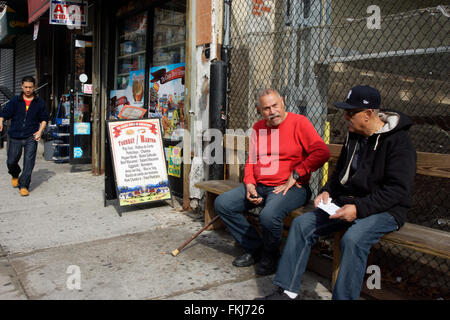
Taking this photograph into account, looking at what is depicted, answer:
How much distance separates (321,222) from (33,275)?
2302 mm

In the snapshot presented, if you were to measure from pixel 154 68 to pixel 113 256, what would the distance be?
3804 mm

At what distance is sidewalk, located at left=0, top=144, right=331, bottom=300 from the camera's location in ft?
9.81

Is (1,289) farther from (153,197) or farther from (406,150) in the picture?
(406,150)

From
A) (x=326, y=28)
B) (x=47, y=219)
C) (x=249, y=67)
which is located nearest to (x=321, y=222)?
(x=326, y=28)

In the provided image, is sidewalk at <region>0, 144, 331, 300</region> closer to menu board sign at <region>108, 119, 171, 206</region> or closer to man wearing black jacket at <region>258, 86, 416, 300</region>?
menu board sign at <region>108, 119, 171, 206</region>

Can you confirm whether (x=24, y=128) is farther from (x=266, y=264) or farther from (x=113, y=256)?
(x=266, y=264)

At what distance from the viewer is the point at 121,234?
4.31 metres

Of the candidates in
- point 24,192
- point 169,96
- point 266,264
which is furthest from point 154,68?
point 266,264

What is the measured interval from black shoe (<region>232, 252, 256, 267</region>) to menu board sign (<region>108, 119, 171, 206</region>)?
199 cm

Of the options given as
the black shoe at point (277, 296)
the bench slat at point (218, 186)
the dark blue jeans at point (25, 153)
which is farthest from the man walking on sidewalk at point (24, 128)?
the black shoe at point (277, 296)

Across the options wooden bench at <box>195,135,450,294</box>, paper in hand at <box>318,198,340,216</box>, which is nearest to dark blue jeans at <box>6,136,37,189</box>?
wooden bench at <box>195,135,450,294</box>

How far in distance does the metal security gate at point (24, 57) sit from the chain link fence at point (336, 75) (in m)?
10.7

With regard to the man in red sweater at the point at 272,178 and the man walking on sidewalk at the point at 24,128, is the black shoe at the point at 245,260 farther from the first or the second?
the man walking on sidewalk at the point at 24,128

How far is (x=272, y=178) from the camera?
11.2 feet
